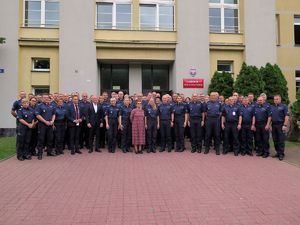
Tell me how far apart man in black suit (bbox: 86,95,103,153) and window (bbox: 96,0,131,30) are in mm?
7924

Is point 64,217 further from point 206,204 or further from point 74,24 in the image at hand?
point 74,24

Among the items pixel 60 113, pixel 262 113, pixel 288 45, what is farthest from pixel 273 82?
pixel 60 113

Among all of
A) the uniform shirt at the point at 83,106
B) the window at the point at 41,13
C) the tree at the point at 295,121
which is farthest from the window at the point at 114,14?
the tree at the point at 295,121

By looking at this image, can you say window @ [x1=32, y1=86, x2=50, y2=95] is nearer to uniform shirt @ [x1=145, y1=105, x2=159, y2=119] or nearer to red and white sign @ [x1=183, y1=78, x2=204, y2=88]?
red and white sign @ [x1=183, y1=78, x2=204, y2=88]

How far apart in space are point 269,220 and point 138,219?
1.98 meters

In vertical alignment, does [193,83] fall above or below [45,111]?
above

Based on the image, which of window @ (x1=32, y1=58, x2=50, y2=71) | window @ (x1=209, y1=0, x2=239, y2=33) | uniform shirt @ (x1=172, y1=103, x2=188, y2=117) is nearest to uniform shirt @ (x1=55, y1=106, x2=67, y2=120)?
uniform shirt @ (x1=172, y1=103, x2=188, y2=117)

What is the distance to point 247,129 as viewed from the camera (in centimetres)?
1182

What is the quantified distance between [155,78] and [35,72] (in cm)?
670

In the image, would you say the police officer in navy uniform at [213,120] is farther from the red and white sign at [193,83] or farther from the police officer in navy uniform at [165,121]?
the red and white sign at [193,83]

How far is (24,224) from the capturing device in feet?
16.4

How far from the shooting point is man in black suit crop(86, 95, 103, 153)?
12156 millimetres

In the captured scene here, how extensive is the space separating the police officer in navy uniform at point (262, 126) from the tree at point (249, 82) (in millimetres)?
5809

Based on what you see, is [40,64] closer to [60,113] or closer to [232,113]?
[60,113]
